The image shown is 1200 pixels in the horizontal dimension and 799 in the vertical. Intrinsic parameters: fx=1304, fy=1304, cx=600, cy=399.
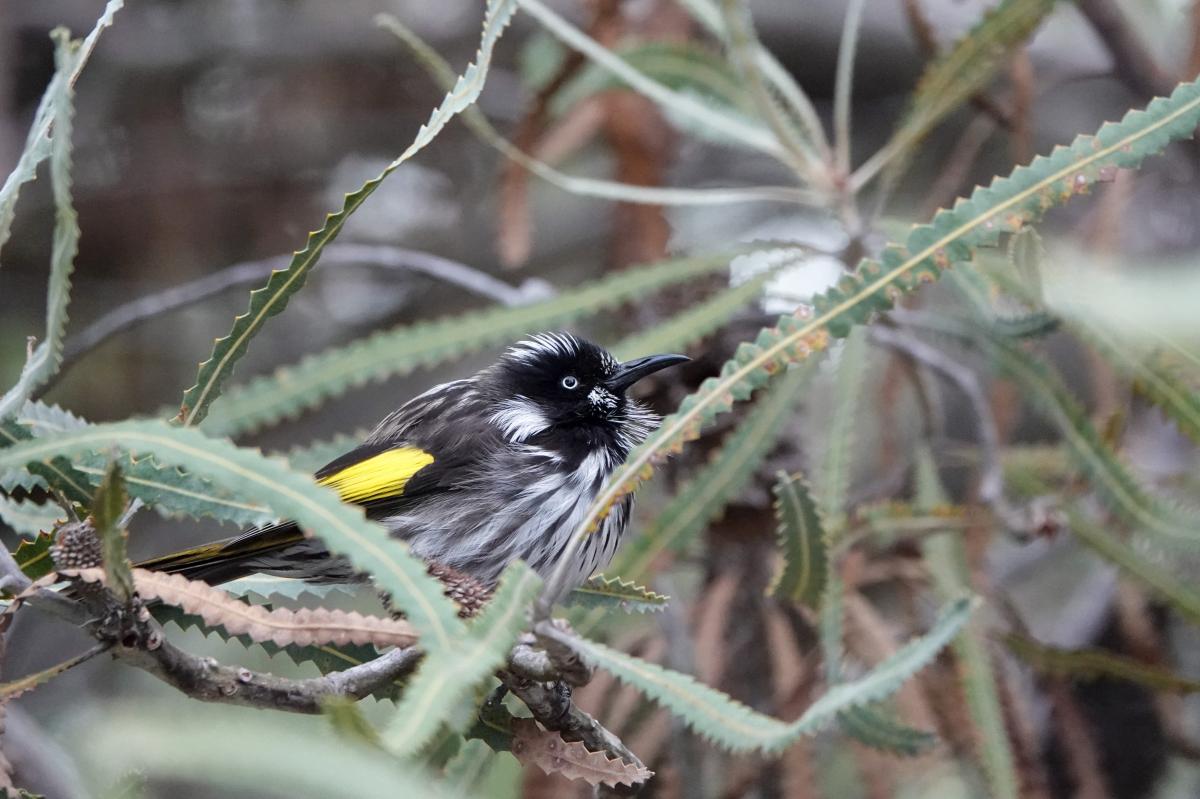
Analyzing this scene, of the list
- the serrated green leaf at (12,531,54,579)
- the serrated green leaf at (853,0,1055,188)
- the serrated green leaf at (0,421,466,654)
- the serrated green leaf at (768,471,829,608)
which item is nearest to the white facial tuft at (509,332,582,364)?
the serrated green leaf at (853,0,1055,188)

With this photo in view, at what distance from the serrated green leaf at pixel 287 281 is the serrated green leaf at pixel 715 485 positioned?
138 centimetres

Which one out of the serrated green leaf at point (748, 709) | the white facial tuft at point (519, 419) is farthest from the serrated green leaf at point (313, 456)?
the serrated green leaf at point (748, 709)

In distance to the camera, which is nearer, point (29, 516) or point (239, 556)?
point (29, 516)

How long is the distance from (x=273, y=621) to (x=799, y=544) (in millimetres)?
1182

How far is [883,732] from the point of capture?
2770 mm

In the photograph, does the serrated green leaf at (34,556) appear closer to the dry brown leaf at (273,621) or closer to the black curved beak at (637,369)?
the dry brown leaf at (273,621)

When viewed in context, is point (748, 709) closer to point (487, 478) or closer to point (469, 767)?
point (469, 767)

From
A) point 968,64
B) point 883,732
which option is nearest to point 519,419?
point 883,732

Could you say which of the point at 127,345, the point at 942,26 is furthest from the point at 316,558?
the point at 942,26

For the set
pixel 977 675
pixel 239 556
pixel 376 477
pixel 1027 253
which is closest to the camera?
pixel 1027 253

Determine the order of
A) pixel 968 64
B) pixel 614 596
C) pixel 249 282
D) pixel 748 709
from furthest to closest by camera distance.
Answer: pixel 249 282 → pixel 968 64 → pixel 614 596 → pixel 748 709

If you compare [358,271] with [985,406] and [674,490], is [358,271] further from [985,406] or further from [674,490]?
[985,406]

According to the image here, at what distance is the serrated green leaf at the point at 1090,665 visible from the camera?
3221 millimetres

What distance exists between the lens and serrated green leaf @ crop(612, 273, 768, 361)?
3424 mm
